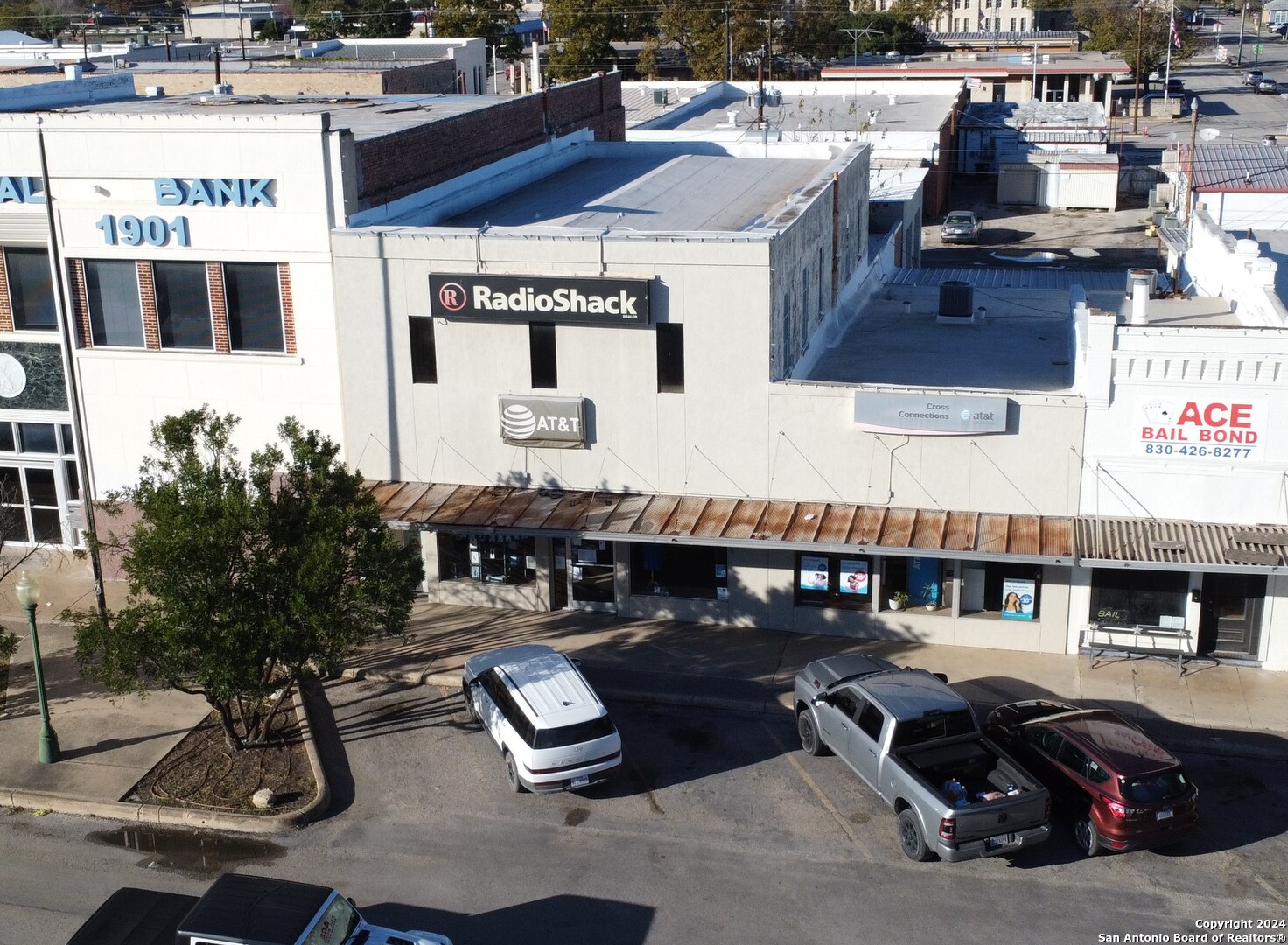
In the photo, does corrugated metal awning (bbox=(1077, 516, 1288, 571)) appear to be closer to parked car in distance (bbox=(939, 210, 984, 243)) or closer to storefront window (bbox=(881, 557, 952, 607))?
storefront window (bbox=(881, 557, 952, 607))

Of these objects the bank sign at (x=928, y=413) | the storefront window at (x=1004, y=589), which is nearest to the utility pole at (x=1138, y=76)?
the storefront window at (x=1004, y=589)

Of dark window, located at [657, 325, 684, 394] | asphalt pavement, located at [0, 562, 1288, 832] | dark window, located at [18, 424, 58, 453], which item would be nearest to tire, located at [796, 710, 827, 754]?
asphalt pavement, located at [0, 562, 1288, 832]

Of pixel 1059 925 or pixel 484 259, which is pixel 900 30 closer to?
pixel 484 259

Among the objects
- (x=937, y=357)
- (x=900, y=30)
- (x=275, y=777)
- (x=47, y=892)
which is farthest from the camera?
(x=900, y=30)

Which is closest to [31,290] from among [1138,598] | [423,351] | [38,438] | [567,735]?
[38,438]

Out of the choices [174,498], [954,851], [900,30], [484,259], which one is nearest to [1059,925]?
[954,851]

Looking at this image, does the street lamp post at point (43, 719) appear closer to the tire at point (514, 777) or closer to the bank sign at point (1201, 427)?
the tire at point (514, 777)

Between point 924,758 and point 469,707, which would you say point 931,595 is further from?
point 469,707
